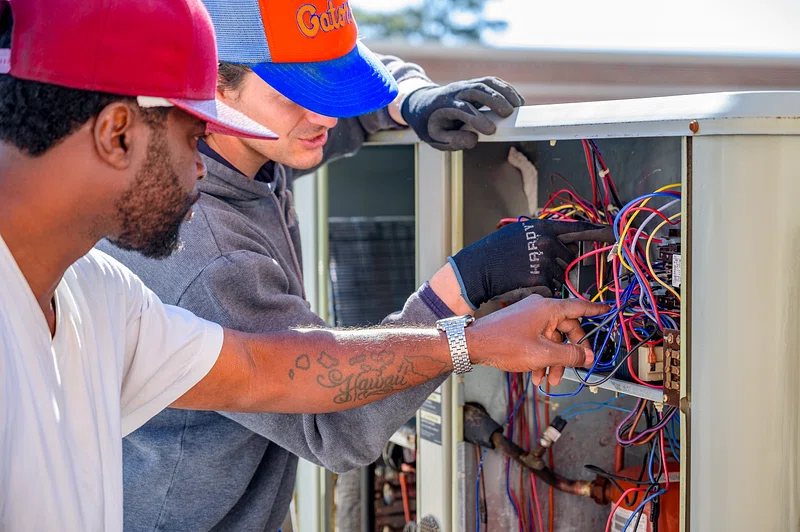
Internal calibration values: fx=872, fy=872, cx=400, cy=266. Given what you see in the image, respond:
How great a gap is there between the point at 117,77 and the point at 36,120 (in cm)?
10

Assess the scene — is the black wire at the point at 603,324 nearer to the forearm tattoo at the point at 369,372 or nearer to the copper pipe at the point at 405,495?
the forearm tattoo at the point at 369,372

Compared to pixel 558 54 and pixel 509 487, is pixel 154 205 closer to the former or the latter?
pixel 509 487

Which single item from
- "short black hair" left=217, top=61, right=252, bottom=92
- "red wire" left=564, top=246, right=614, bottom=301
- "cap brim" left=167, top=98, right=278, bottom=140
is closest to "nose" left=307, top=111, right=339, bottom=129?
"short black hair" left=217, top=61, right=252, bottom=92

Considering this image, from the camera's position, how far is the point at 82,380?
3.70 feet

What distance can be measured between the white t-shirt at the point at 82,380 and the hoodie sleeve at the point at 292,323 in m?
0.13

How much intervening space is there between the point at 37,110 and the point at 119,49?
118 mm

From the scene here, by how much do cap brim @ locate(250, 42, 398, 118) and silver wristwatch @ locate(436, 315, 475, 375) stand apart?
43 cm

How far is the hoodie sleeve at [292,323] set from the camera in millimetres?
1486

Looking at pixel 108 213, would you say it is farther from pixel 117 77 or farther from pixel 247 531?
pixel 247 531

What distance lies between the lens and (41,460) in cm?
103

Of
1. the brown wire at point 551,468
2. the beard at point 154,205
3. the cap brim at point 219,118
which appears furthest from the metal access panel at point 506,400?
the beard at point 154,205

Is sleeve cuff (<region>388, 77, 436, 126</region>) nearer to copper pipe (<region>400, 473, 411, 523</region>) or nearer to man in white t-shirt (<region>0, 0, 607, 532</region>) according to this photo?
man in white t-shirt (<region>0, 0, 607, 532</region>)

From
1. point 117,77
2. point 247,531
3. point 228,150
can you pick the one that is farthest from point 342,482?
point 117,77

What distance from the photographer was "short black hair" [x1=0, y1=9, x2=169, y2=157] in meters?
1.01
